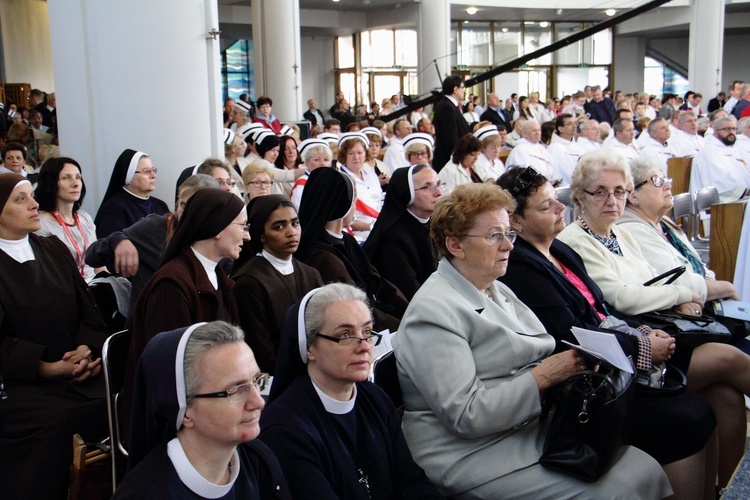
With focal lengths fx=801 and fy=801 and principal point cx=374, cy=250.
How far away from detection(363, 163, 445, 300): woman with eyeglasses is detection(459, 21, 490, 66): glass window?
23432 millimetres

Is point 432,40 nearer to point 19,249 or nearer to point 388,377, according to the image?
point 19,249

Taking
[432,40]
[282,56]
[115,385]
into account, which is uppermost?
[432,40]

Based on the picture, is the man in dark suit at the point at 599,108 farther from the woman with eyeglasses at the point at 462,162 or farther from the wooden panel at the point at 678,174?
the woman with eyeglasses at the point at 462,162

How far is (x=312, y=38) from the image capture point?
92.0 ft

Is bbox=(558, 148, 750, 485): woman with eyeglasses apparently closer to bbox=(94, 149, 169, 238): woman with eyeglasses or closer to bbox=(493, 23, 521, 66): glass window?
bbox=(94, 149, 169, 238): woman with eyeglasses

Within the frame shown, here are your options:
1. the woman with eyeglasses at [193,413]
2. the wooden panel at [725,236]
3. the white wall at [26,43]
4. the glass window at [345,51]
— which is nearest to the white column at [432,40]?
the glass window at [345,51]

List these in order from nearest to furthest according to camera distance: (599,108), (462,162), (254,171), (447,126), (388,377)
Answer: (388,377)
(254,171)
(462,162)
(447,126)
(599,108)

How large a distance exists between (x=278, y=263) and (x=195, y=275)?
61cm

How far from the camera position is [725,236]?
224 inches

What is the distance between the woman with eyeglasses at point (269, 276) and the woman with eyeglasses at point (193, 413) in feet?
4.83

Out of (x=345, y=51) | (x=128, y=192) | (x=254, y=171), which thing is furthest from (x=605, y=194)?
(x=345, y=51)

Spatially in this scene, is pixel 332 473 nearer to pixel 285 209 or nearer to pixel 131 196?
pixel 285 209

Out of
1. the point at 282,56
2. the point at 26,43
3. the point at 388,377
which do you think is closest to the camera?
the point at 388,377

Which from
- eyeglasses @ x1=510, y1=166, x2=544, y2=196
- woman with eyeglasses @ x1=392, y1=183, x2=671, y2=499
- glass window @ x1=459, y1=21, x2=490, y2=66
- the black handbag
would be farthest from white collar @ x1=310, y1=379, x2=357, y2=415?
glass window @ x1=459, y1=21, x2=490, y2=66
